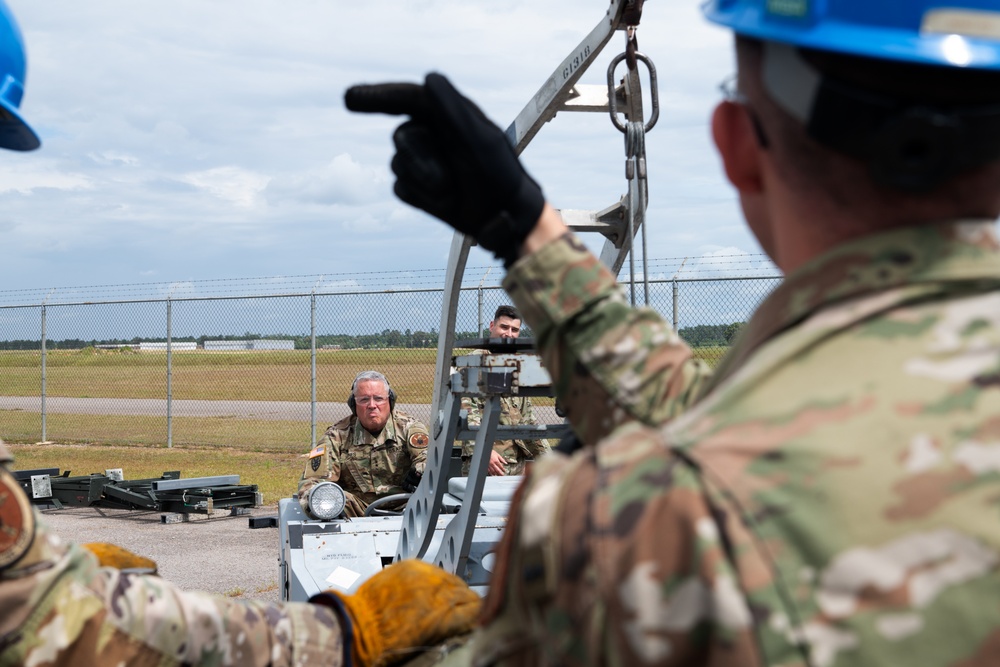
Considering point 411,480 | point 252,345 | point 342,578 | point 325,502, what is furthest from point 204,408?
point 342,578

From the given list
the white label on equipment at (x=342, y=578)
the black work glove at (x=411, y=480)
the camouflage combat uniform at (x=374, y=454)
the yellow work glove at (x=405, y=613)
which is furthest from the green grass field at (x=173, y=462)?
the yellow work glove at (x=405, y=613)

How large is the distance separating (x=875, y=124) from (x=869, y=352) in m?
0.19

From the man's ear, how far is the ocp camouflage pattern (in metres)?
1.17

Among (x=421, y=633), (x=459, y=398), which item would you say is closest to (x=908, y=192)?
(x=421, y=633)

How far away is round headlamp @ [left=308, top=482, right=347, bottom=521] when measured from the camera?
464 cm

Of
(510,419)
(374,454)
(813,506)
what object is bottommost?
(374,454)

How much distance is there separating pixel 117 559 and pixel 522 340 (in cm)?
154

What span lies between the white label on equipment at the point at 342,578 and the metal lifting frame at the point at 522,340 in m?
0.25

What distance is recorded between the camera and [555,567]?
741mm

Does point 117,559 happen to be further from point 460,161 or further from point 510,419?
point 510,419

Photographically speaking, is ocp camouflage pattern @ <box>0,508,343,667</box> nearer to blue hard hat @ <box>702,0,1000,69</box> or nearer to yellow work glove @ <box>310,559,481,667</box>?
yellow work glove @ <box>310,559,481,667</box>

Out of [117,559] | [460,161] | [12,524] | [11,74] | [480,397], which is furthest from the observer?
[480,397]

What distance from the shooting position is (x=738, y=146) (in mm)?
963

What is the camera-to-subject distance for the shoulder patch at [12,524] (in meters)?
1.44
